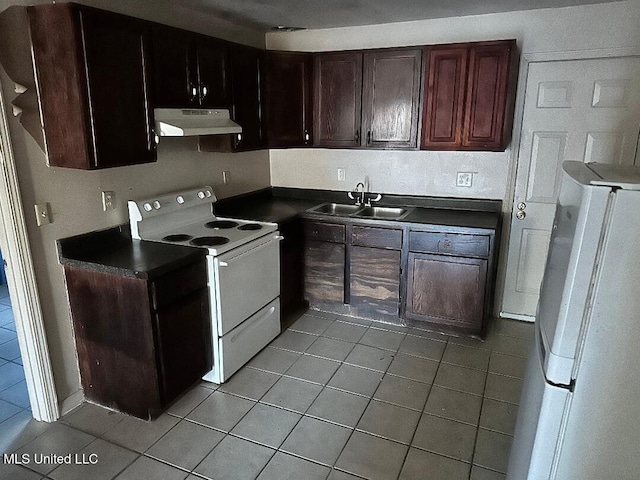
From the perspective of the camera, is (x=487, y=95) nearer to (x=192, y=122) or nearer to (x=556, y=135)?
(x=556, y=135)

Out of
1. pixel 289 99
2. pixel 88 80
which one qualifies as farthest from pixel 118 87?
pixel 289 99

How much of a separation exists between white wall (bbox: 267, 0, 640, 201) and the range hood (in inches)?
44.6

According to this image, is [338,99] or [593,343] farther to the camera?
[338,99]

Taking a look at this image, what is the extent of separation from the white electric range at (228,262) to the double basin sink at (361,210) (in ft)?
2.44

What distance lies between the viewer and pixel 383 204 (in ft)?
12.5

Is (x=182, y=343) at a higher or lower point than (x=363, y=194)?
lower

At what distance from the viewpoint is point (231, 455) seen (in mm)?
2164

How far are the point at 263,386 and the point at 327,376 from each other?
408mm

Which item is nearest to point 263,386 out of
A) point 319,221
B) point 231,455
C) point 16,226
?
point 231,455

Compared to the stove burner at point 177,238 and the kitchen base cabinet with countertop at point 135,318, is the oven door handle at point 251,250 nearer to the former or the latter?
the kitchen base cabinet with countertop at point 135,318

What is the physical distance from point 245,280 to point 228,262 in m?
0.25

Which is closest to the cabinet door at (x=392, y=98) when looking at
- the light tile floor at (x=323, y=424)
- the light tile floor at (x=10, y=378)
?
the light tile floor at (x=323, y=424)

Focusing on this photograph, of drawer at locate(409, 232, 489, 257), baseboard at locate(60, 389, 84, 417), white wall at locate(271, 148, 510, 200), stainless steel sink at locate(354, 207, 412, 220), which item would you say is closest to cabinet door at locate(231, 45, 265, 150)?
white wall at locate(271, 148, 510, 200)

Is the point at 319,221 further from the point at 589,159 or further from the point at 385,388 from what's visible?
the point at 589,159
